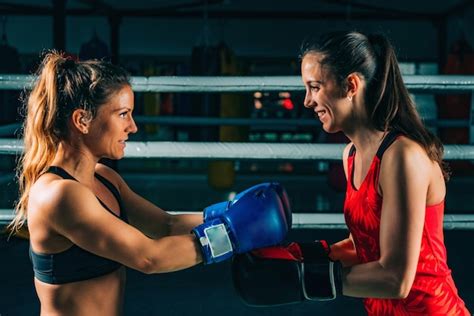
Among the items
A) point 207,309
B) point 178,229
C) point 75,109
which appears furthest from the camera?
point 207,309

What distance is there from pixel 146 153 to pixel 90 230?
118cm

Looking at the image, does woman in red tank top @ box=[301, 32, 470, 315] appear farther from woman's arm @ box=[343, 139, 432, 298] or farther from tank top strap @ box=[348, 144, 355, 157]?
tank top strap @ box=[348, 144, 355, 157]

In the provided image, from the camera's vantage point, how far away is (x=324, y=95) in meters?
1.51

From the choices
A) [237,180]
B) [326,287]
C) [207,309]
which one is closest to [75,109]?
[326,287]

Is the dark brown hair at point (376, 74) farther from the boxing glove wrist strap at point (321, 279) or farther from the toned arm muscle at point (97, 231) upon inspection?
the toned arm muscle at point (97, 231)

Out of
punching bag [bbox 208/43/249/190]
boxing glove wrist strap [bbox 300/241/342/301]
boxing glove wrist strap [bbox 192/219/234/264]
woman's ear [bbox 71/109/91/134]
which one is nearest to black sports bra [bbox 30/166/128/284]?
woman's ear [bbox 71/109/91/134]

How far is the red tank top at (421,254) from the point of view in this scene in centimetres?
148

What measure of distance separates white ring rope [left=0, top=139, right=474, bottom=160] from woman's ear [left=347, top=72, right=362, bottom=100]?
1137 millimetres

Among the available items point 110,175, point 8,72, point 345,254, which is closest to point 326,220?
point 345,254

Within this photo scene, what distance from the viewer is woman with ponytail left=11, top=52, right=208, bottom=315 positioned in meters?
1.49

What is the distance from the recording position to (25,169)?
163 cm

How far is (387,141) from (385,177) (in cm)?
9

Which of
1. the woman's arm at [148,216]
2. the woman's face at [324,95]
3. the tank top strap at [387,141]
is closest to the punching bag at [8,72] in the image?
the woman's arm at [148,216]

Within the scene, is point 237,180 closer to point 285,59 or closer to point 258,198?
point 285,59
